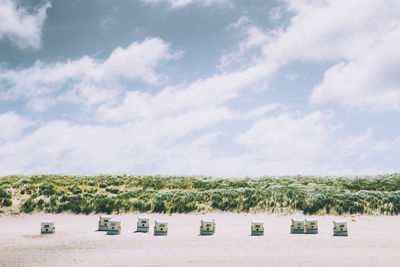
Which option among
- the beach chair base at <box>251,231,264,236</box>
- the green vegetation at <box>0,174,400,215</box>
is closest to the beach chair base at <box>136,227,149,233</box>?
the green vegetation at <box>0,174,400,215</box>

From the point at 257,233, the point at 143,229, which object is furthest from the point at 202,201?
the point at 257,233

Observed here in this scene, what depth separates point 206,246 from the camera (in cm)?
1867

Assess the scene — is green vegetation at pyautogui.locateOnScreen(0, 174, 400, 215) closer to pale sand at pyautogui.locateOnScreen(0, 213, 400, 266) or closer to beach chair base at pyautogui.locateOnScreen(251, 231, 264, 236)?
pale sand at pyautogui.locateOnScreen(0, 213, 400, 266)

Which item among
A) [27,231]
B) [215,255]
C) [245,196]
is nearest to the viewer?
[215,255]

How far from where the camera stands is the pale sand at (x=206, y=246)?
52.1 feet

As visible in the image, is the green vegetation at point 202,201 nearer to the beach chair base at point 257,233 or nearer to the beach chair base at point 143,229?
the beach chair base at point 143,229

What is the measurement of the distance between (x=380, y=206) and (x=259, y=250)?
51.3 ft

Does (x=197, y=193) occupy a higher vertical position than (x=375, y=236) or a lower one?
higher

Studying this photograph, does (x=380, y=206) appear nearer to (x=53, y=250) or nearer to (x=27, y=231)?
(x=53, y=250)

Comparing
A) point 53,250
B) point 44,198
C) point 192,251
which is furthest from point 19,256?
point 44,198

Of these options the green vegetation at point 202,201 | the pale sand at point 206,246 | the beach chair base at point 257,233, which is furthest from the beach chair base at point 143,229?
the beach chair base at point 257,233

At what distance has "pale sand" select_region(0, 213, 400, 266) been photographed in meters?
15.9

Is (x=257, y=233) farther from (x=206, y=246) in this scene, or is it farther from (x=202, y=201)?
(x=202, y=201)

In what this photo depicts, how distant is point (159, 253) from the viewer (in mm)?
17156
